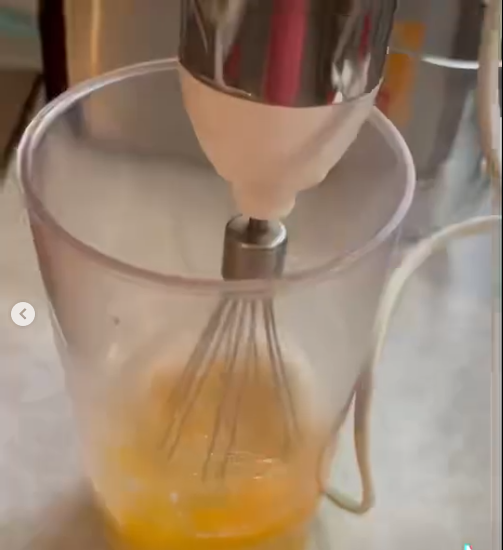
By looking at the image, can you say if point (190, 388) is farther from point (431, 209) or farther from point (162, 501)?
point (431, 209)

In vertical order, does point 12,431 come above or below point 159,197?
below

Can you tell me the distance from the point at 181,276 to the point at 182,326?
6 cm

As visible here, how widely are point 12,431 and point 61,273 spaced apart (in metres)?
0.15

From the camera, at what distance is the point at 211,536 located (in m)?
0.44

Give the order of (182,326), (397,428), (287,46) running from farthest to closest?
1. (397,428)
2. (182,326)
3. (287,46)

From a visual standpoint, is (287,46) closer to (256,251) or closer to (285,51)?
(285,51)

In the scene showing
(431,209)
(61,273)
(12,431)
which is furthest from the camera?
(431,209)

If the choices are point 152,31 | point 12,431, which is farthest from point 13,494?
point 152,31

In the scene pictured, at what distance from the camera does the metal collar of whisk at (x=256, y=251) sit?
379 millimetres

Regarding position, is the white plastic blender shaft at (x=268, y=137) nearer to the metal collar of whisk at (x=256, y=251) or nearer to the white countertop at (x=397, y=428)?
the metal collar of whisk at (x=256, y=251)

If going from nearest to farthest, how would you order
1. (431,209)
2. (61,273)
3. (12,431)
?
(61,273)
(12,431)
(431,209)

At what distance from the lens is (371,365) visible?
0.42 metres

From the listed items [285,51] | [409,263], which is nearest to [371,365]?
[409,263]

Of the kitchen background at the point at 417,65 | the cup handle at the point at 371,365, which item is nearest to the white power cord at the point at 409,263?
the cup handle at the point at 371,365
